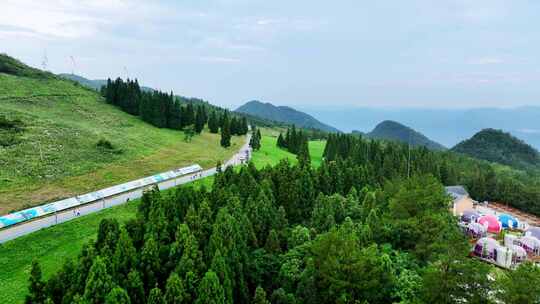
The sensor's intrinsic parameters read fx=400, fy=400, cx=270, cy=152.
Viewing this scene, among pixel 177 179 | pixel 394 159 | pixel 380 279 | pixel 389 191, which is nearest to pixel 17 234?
pixel 177 179

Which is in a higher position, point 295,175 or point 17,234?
point 295,175

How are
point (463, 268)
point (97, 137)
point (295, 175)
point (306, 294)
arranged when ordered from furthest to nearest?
point (97, 137), point (295, 175), point (306, 294), point (463, 268)

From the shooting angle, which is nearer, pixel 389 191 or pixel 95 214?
pixel 95 214

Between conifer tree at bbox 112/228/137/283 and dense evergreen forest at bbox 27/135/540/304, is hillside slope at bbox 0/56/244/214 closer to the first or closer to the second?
dense evergreen forest at bbox 27/135/540/304

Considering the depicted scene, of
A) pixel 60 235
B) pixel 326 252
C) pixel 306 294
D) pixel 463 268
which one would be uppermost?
pixel 463 268

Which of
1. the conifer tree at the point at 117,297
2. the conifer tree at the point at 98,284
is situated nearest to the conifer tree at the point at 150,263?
the conifer tree at the point at 98,284

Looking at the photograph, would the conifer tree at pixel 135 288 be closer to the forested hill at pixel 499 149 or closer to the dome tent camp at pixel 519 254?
the dome tent camp at pixel 519 254

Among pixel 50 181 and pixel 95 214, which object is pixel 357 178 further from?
pixel 50 181
